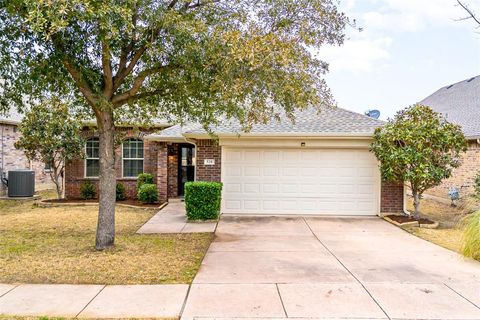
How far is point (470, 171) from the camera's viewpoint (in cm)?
1383

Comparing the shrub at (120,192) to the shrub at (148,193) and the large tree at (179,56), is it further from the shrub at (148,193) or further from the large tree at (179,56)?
the large tree at (179,56)

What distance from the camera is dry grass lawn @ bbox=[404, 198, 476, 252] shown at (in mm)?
8281

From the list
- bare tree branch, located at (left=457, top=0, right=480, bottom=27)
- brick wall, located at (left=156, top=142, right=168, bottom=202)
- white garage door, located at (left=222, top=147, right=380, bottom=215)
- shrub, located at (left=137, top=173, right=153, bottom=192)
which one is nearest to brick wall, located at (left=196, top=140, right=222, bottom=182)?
white garage door, located at (left=222, top=147, right=380, bottom=215)

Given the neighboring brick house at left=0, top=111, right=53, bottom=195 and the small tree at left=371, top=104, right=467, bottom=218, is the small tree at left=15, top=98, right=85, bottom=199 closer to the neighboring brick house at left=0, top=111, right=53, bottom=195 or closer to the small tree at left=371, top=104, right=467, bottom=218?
the neighboring brick house at left=0, top=111, right=53, bottom=195

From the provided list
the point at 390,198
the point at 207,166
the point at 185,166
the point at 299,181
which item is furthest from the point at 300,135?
the point at 185,166

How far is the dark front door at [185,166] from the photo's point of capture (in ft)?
47.8

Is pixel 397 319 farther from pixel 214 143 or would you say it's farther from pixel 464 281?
pixel 214 143

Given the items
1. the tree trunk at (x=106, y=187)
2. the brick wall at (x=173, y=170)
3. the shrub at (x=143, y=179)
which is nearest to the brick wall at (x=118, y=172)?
the shrub at (x=143, y=179)

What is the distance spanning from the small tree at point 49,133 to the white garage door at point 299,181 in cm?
611

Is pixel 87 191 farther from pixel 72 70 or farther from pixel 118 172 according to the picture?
pixel 72 70

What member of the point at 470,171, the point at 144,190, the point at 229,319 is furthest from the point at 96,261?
the point at 470,171

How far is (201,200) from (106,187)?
11.4 feet

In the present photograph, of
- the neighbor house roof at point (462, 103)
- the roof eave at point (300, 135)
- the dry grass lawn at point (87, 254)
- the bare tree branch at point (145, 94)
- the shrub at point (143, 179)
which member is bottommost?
the dry grass lawn at point (87, 254)

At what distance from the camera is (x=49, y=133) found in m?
13.1
